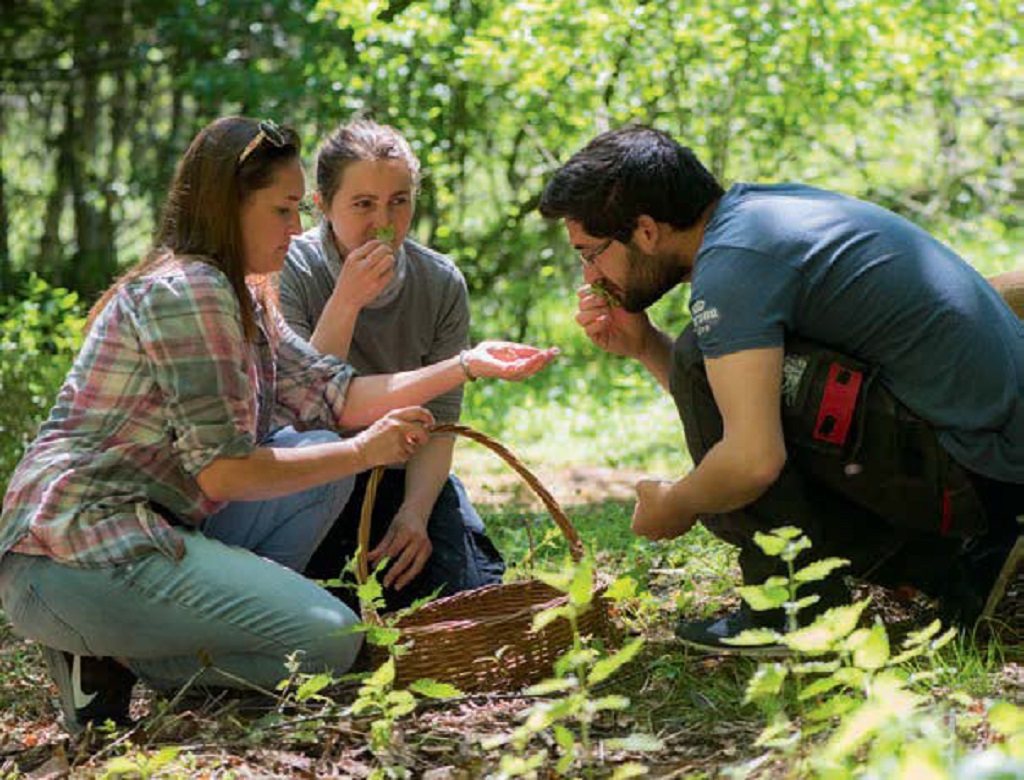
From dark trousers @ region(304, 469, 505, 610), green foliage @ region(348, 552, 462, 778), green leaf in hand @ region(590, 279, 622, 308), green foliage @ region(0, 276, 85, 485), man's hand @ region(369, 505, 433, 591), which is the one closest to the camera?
green foliage @ region(348, 552, 462, 778)

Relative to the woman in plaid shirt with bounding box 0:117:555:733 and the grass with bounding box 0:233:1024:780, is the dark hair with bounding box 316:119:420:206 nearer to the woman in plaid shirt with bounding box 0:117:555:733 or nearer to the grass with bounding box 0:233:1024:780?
the woman in plaid shirt with bounding box 0:117:555:733

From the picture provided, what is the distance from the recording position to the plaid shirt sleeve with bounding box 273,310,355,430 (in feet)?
11.0

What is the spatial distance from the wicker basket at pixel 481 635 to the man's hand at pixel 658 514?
0.62 feet

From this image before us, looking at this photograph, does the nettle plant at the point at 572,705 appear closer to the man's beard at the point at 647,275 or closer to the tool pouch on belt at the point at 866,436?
the tool pouch on belt at the point at 866,436

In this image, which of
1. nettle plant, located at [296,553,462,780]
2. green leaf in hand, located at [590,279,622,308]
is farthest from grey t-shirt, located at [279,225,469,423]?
nettle plant, located at [296,553,462,780]

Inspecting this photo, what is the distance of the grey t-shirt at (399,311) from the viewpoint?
379 cm

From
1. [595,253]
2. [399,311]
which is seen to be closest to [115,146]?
[399,311]

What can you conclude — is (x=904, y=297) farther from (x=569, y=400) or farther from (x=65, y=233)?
(x=65, y=233)

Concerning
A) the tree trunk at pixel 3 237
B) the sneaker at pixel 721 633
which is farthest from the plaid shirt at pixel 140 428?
the tree trunk at pixel 3 237

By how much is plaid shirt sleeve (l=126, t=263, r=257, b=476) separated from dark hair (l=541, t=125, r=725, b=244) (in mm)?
778

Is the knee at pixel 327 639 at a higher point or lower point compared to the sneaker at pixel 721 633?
higher

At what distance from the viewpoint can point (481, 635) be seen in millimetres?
2926

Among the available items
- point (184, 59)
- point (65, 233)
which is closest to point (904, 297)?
point (184, 59)

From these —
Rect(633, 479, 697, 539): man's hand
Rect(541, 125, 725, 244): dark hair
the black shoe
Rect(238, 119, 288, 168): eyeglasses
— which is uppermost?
Rect(238, 119, 288, 168): eyeglasses
